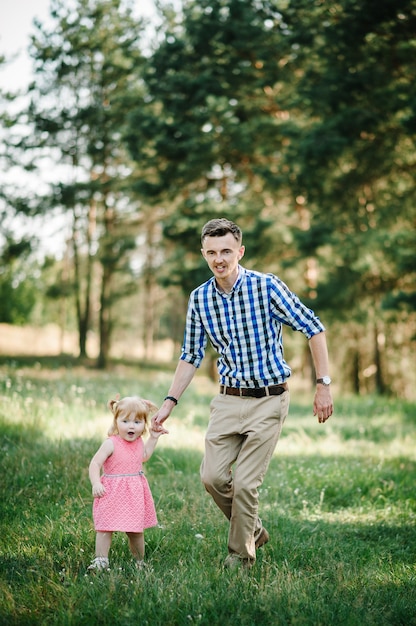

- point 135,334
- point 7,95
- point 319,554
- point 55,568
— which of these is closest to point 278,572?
point 319,554

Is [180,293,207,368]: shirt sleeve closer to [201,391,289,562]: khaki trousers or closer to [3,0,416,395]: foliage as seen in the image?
[201,391,289,562]: khaki trousers

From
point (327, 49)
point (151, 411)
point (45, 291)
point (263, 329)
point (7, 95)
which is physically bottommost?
point (151, 411)

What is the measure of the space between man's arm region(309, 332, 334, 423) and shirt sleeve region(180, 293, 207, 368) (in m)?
0.85

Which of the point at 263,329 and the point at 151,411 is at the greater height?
the point at 263,329

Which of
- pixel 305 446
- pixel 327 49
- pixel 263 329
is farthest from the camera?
pixel 327 49

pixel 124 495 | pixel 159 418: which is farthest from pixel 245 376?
pixel 124 495

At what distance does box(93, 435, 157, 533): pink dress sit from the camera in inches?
155

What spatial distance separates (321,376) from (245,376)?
1.72ft

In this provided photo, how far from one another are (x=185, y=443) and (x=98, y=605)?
4.29 metres

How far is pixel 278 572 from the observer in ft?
12.9

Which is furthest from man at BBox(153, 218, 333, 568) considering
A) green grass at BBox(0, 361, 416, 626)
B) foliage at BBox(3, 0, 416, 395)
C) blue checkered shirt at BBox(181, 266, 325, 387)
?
foliage at BBox(3, 0, 416, 395)

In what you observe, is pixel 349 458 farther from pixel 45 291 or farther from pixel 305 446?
pixel 45 291

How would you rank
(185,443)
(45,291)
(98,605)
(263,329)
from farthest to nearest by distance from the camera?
1. (45,291)
2. (185,443)
3. (263,329)
4. (98,605)

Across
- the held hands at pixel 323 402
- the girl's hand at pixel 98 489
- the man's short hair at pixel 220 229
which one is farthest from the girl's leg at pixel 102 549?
the man's short hair at pixel 220 229
